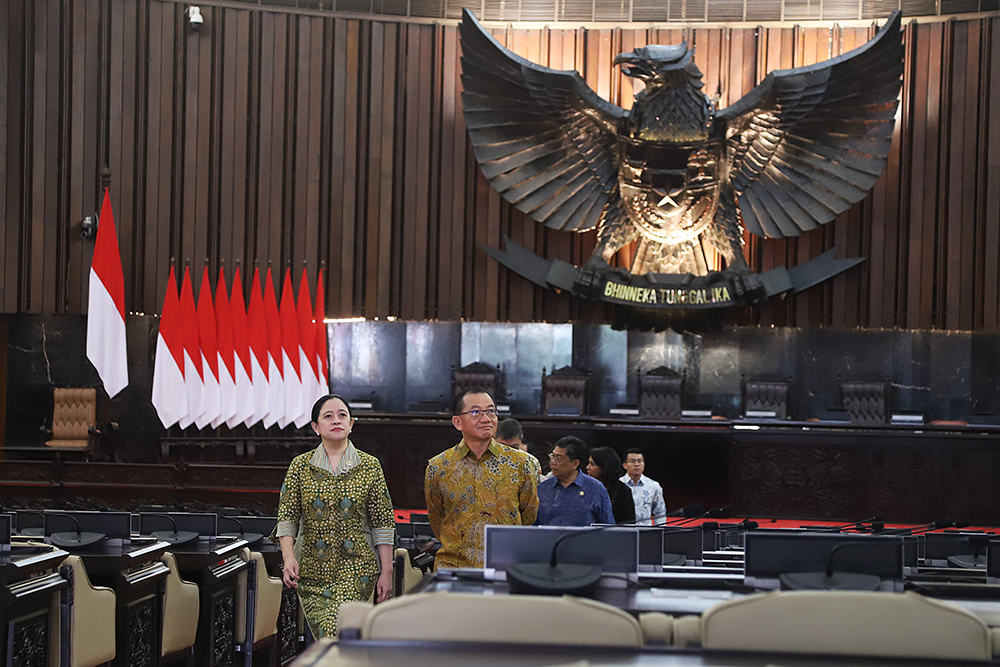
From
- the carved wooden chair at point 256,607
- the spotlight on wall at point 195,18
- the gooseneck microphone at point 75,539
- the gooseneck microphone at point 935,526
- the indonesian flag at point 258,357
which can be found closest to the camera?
the gooseneck microphone at point 75,539

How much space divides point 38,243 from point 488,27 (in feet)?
16.8

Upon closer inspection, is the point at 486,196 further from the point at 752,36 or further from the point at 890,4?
the point at 890,4

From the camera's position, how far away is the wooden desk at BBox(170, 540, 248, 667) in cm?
426

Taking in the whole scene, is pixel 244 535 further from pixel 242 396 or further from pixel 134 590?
pixel 242 396

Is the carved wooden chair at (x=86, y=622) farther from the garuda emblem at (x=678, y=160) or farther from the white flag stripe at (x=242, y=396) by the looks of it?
the garuda emblem at (x=678, y=160)

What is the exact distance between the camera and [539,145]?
1068cm

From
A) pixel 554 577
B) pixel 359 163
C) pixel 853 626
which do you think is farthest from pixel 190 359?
pixel 853 626

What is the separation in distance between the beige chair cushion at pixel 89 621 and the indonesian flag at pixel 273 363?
596 centimetres

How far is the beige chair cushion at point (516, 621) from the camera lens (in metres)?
1.92

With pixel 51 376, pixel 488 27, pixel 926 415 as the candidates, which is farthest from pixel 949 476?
pixel 51 376

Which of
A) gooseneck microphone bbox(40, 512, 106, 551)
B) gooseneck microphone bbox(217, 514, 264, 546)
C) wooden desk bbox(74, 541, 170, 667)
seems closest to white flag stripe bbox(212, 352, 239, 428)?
gooseneck microphone bbox(217, 514, 264, 546)

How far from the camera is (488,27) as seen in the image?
11.2m

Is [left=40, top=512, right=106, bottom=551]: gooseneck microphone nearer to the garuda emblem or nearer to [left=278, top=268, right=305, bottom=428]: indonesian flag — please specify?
[left=278, top=268, right=305, bottom=428]: indonesian flag

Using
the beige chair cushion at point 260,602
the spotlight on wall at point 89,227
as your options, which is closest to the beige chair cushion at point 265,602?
the beige chair cushion at point 260,602
